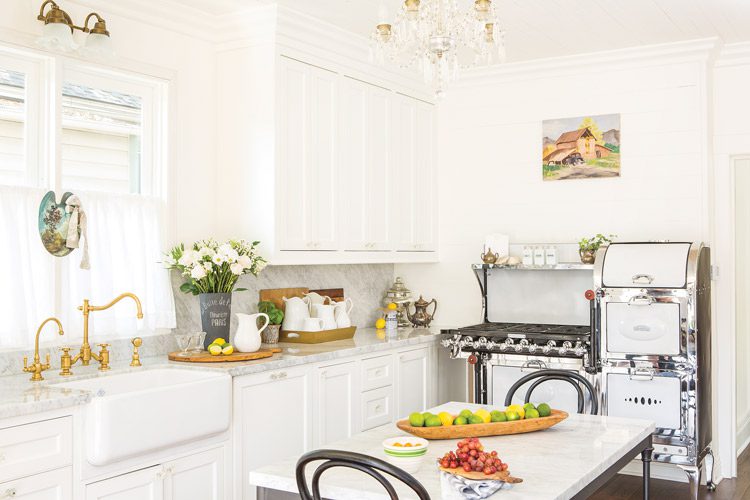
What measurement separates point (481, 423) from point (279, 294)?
2349 millimetres

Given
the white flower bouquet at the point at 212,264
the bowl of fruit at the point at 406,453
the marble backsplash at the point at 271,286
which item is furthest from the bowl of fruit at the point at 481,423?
the marble backsplash at the point at 271,286

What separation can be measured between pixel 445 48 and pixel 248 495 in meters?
2.33

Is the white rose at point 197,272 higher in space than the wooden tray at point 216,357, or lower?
higher

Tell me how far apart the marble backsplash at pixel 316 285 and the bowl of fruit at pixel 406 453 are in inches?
84.3

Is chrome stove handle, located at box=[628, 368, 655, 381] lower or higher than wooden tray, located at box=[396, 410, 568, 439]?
lower

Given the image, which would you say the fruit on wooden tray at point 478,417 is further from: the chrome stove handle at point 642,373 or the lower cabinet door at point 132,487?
the chrome stove handle at point 642,373

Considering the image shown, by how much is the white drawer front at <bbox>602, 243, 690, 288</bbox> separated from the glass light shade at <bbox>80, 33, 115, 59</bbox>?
117 inches

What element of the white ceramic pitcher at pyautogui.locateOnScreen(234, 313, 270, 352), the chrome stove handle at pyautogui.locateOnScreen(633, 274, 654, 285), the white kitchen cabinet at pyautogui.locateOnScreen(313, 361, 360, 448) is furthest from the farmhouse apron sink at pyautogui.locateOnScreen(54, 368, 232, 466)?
the chrome stove handle at pyautogui.locateOnScreen(633, 274, 654, 285)

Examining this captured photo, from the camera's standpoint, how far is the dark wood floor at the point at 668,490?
4.84 meters

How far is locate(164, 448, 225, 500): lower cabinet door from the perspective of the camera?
3.46 metres

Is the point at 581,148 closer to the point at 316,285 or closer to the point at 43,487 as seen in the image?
the point at 316,285

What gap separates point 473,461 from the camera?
2244mm

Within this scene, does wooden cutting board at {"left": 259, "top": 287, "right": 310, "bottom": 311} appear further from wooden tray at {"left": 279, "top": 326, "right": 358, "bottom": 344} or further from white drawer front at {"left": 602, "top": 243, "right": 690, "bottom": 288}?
white drawer front at {"left": 602, "top": 243, "right": 690, "bottom": 288}

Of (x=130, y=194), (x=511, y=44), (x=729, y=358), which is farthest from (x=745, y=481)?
(x=130, y=194)
